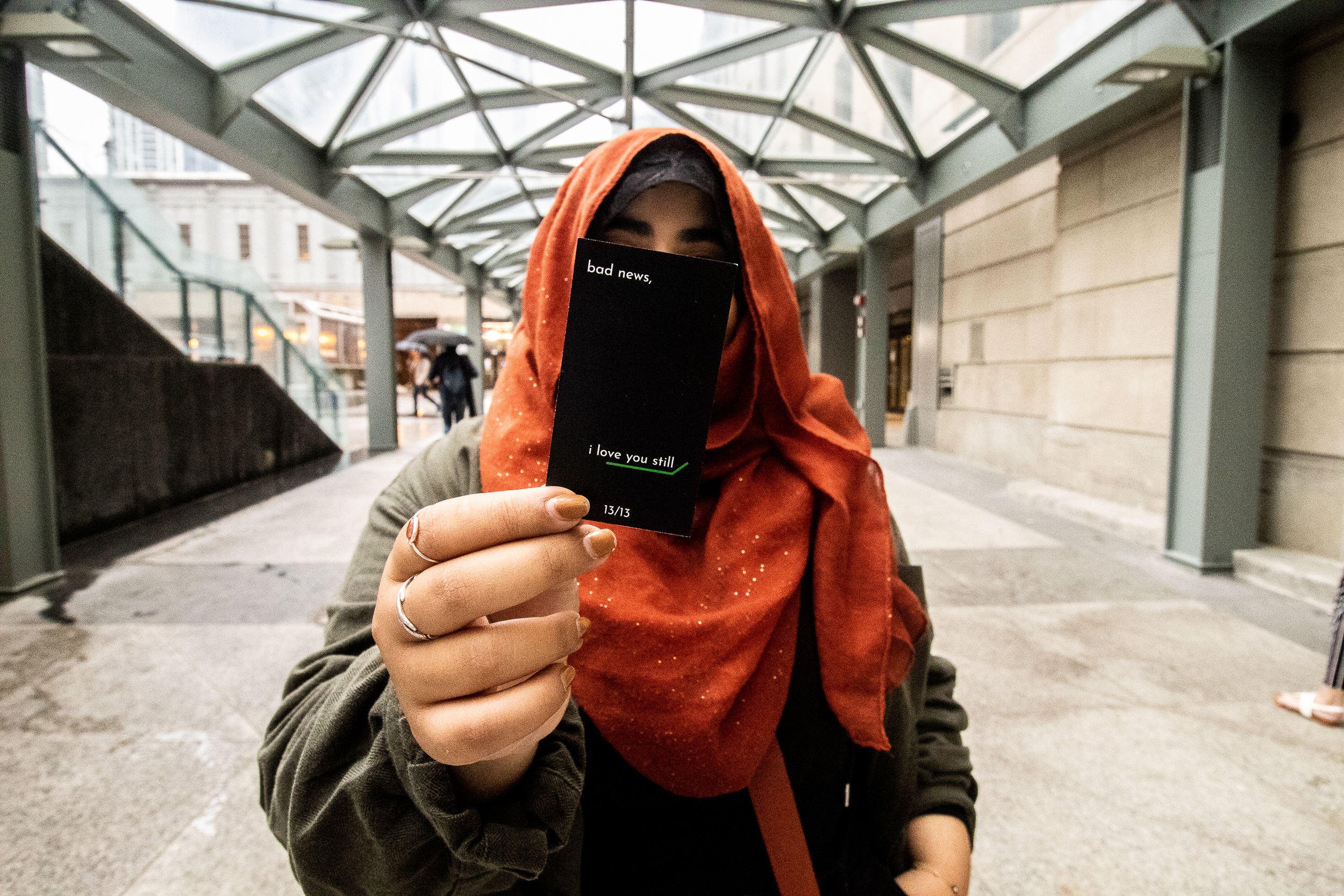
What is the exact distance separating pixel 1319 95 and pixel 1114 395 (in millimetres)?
2697

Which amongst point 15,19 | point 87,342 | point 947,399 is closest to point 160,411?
point 87,342

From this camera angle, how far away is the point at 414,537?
2.04ft

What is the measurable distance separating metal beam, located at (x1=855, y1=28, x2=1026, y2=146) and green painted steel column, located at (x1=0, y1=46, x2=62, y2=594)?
250 inches

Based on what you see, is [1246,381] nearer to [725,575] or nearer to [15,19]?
[725,575]

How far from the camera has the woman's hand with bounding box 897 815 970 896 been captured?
1108mm

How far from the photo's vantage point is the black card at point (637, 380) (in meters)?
0.70

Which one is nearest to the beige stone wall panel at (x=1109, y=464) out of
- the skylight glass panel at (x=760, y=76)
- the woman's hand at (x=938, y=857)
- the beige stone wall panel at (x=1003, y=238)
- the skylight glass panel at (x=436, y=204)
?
the beige stone wall panel at (x=1003, y=238)

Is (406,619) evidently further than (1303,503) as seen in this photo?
No

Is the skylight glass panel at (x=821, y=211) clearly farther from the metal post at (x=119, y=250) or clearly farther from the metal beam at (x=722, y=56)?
the metal post at (x=119, y=250)

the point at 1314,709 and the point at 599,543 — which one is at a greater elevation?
the point at 599,543

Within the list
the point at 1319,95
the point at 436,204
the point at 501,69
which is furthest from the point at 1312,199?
the point at 436,204

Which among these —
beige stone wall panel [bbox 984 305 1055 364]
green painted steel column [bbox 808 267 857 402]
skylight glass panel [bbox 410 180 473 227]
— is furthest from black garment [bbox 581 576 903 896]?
green painted steel column [bbox 808 267 857 402]

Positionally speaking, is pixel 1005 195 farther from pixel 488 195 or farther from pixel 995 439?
pixel 488 195

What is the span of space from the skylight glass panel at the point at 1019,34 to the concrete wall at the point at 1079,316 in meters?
0.95
